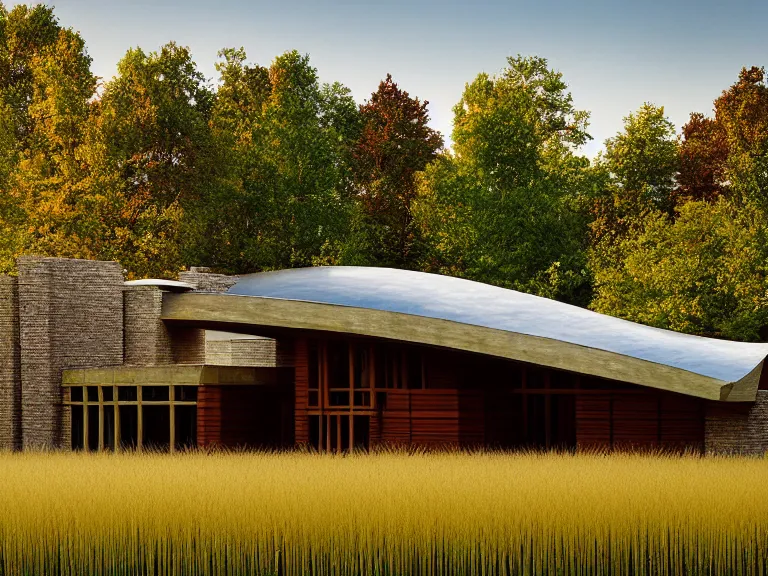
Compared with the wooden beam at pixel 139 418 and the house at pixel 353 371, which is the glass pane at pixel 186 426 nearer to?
the house at pixel 353 371

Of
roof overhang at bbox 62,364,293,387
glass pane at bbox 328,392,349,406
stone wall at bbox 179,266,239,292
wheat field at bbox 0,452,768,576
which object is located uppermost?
stone wall at bbox 179,266,239,292

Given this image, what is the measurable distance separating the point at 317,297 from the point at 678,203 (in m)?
25.2

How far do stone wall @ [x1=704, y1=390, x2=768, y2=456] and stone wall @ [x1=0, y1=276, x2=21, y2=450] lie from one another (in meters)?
13.9

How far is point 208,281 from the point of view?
32688 millimetres

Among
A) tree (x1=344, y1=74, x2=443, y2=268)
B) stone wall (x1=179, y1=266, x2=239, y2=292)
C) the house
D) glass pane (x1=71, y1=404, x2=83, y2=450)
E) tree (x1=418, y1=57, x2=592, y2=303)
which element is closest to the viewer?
the house

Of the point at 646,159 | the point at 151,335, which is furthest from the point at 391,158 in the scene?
the point at 151,335

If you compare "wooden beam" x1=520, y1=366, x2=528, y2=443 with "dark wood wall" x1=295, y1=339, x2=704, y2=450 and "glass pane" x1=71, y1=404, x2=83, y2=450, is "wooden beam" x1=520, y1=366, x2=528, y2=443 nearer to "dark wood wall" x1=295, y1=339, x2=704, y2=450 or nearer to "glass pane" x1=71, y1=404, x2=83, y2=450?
"dark wood wall" x1=295, y1=339, x2=704, y2=450

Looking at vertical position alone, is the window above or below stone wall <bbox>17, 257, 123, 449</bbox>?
below

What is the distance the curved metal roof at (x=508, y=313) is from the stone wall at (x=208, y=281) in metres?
4.49

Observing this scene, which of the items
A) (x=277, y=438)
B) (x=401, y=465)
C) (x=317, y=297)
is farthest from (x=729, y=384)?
(x=277, y=438)

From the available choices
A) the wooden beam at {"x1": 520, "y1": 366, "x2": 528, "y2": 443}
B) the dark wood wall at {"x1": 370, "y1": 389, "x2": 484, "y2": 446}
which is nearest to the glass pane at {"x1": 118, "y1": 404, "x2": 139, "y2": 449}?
the dark wood wall at {"x1": 370, "y1": 389, "x2": 484, "y2": 446}

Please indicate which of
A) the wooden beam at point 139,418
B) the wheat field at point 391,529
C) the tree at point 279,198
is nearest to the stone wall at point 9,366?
the wooden beam at point 139,418

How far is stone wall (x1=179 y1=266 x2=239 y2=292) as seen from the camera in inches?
1275

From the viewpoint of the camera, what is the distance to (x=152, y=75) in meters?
47.9
